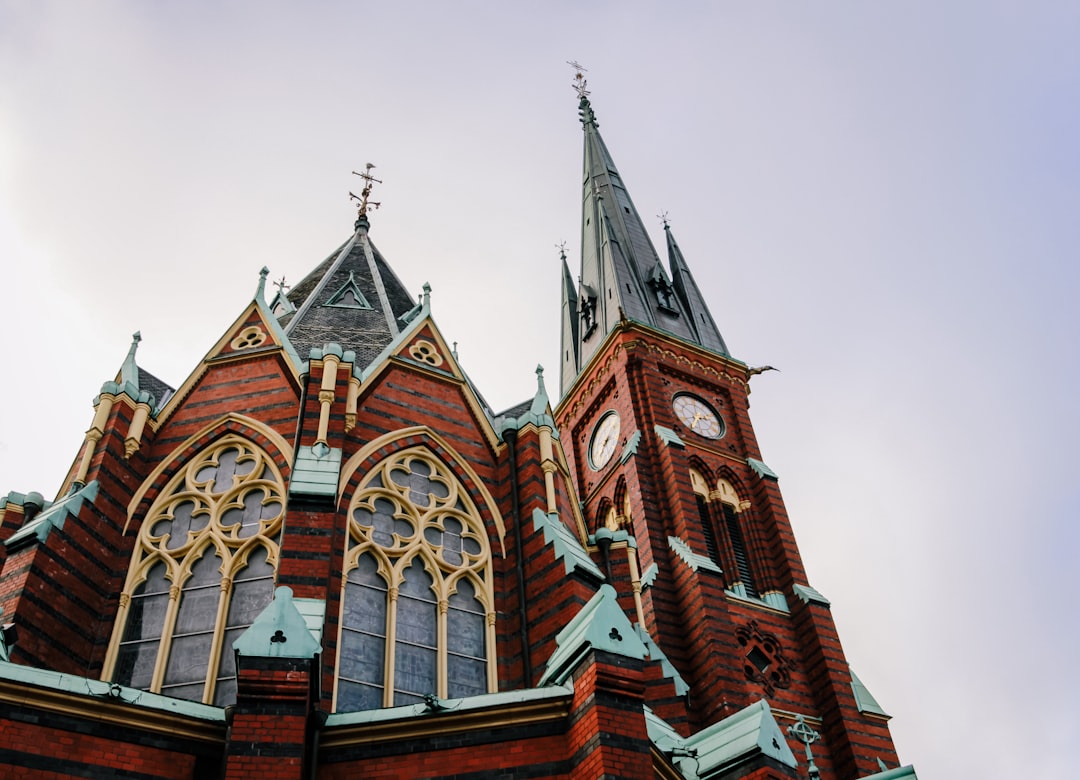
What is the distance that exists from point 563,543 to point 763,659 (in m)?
15.8

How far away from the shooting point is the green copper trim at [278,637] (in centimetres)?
927

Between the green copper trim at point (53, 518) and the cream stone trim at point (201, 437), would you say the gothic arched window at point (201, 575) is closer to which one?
the cream stone trim at point (201, 437)

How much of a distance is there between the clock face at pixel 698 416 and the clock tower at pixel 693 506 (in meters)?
0.06

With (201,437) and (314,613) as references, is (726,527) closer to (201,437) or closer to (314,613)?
(201,437)

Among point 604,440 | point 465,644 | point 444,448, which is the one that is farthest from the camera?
point 604,440

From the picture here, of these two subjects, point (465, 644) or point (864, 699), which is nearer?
point (465, 644)

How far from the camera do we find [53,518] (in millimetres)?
12047

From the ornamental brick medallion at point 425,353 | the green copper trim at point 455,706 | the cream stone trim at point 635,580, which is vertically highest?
the ornamental brick medallion at point 425,353

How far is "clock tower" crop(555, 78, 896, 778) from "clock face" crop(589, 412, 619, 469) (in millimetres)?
76

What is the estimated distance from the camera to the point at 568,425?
126 feet

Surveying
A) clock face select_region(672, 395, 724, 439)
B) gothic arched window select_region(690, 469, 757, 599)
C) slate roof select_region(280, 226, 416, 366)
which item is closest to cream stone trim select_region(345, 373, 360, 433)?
slate roof select_region(280, 226, 416, 366)

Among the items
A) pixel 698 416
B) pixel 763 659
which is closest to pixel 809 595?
pixel 763 659

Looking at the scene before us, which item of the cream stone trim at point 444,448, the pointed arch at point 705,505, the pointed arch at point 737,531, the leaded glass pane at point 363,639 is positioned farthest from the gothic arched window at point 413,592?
the pointed arch at point 737,531

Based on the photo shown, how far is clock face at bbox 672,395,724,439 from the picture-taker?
3439 cm
